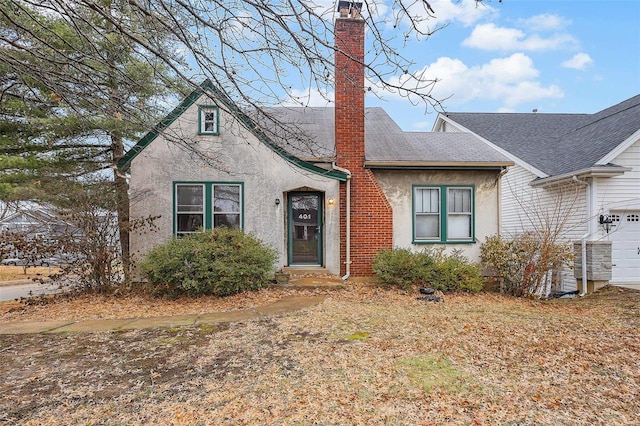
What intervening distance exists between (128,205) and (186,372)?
6050 mm

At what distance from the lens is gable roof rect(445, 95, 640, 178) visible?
1078cm

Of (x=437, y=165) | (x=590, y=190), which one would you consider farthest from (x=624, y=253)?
(x=437, y=165)

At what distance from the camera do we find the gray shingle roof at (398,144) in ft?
32.0

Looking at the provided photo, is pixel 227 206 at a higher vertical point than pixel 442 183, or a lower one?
lower

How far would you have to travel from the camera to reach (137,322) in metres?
6.04

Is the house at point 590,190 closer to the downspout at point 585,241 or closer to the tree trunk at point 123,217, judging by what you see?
the downspout at point 585,241

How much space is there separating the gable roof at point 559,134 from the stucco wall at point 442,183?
102 inches

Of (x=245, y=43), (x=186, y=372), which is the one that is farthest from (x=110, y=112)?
→ (x=186, y=372)

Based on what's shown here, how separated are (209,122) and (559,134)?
13.1 m

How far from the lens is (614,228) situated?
33.4 ft

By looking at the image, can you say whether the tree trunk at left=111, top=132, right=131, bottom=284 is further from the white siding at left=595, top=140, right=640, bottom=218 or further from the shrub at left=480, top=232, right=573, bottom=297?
the white siding at left=595, top=140, right=640, bottom=218

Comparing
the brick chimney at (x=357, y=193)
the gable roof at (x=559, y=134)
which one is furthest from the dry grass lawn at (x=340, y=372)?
the gable roof at (x=559, y=134)

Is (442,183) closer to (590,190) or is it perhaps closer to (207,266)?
(590,190)

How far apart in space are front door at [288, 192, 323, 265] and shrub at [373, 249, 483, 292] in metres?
1.85
